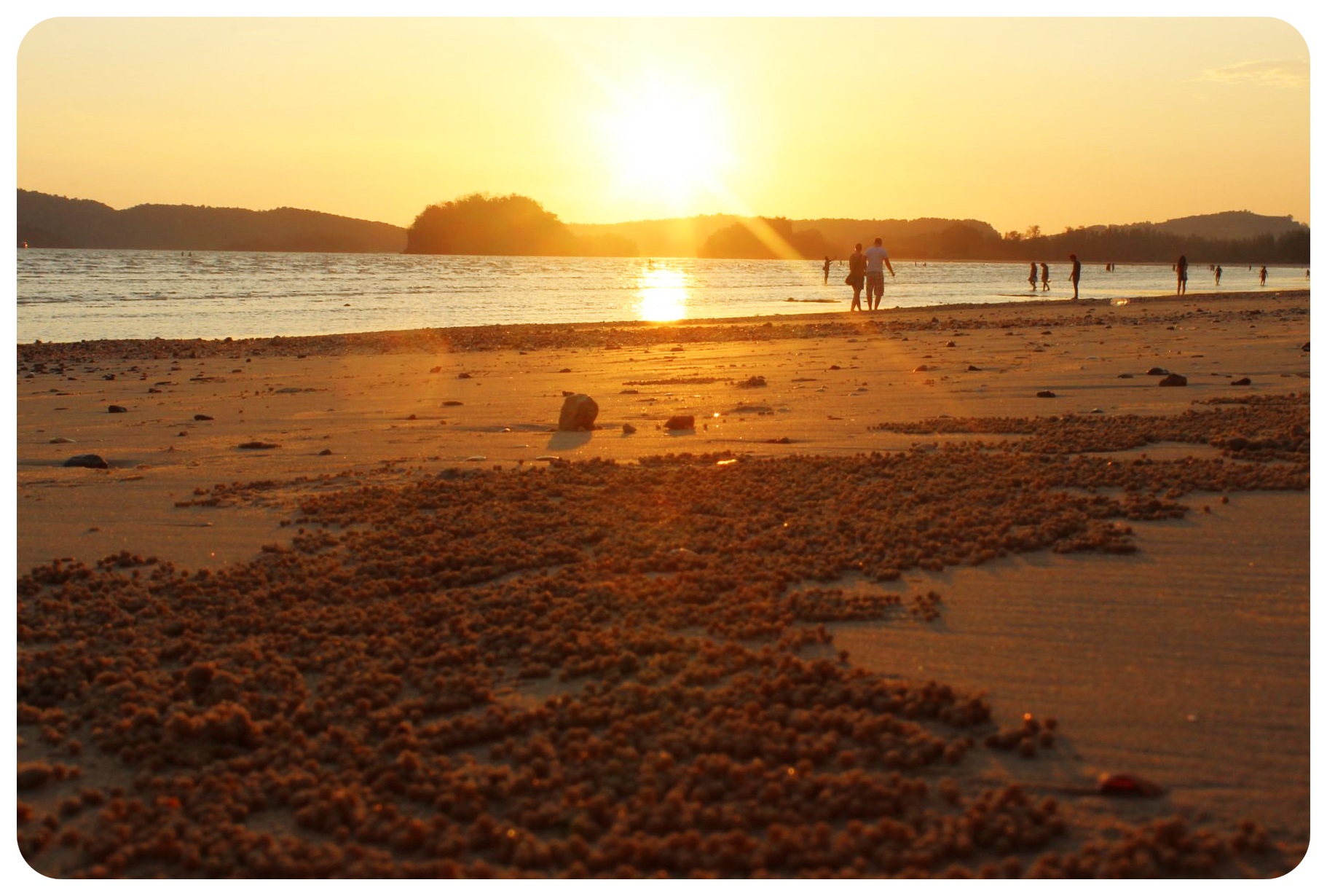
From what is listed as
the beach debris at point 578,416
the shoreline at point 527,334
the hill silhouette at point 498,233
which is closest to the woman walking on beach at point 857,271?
the shoreline at point 527,334

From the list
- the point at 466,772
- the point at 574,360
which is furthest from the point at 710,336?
Result: the point at 466,772

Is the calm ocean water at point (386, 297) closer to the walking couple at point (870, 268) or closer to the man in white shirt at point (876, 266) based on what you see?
the walking couple at point (870, 268)

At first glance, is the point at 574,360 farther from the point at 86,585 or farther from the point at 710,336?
the point at 86,585

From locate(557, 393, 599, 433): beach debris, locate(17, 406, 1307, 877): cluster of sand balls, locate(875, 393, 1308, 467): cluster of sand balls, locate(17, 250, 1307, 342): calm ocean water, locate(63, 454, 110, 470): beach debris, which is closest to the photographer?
locate(17, 406, 1307, 877): cluster of sand balls

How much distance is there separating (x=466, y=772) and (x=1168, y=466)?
175 inches

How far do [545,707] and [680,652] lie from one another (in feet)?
1.81

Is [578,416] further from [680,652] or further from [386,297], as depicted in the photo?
[386,297]

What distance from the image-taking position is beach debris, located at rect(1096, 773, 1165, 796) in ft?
8.75

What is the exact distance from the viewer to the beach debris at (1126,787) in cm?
267

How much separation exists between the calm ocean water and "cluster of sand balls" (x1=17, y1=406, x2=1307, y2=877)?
18.7 meters

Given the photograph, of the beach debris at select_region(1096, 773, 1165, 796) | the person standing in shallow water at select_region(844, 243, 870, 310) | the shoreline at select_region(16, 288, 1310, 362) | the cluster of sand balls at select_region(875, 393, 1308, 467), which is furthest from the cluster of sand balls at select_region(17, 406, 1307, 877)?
the person standing in shallow water at select_region(844, 243, 870, 310)

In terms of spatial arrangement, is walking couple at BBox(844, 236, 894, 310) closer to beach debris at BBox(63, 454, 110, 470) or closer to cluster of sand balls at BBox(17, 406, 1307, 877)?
beach debris at BBox(63, 454, 110, 470)

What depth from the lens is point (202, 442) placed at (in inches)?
315

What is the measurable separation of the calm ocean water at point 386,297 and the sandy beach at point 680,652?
1740 centimetres
